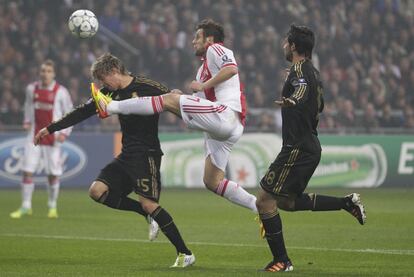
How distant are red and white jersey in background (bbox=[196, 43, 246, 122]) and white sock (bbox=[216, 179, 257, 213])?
2.63ft

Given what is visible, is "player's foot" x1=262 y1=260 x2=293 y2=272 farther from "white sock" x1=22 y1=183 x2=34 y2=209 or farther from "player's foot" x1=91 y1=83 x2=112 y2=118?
"white sock" x1=22 y1=183 x2=34 y2=209

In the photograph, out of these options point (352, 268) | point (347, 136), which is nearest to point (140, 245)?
point (352, 268)

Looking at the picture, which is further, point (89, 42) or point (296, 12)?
→ point (296, 12)

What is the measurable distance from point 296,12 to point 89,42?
6188mm

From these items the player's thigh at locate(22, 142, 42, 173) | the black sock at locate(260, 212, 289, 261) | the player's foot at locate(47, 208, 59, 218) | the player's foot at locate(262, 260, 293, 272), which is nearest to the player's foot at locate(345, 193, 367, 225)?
the black sock at locate(260, 212, 289, 261)

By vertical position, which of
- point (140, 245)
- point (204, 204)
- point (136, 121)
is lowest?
point (204, 204)

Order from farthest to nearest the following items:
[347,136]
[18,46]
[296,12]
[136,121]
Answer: [296,12], [18,46], [347,136], [136,121]

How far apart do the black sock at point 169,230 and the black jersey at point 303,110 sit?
1.40m

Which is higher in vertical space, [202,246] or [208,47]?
[208,47]

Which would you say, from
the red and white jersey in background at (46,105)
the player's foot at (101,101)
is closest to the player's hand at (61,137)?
the red and white jersey in background at (46,105)

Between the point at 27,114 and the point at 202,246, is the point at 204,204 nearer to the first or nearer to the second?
the point at 27,114

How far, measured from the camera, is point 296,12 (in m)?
28.2

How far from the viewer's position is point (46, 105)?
54.9 ft

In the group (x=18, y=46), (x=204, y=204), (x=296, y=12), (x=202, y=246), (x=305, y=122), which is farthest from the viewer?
(x=296, y=12)
